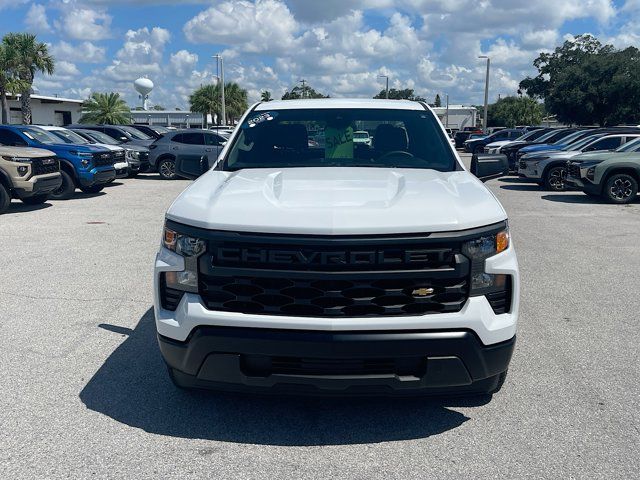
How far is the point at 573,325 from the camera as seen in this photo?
5309 mm

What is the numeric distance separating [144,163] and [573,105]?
32666 mm

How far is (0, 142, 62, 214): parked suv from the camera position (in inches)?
458

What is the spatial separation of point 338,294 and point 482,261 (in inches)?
30.5

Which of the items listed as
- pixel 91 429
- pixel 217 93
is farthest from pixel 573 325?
pixel 217 93

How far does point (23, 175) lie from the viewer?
1174 centimetres

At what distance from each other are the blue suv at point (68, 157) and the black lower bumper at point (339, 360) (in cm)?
1229

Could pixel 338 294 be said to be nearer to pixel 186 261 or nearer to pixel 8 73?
pixel 186 261

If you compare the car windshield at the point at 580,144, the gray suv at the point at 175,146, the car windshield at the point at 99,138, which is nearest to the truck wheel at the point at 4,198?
the car windshield at the point at 99,138

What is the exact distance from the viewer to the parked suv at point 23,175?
11.6m

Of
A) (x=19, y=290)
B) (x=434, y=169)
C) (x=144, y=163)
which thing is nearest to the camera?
(x=434, y=169)

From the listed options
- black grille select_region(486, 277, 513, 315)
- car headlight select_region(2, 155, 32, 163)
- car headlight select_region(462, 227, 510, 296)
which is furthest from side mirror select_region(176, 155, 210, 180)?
car headlight select_region(2, 155, 32, 163)

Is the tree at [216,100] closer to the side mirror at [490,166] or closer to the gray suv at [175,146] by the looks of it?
the gray suv at [175,146]

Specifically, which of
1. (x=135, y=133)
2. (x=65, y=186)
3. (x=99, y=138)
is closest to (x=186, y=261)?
(x=65, y=186)

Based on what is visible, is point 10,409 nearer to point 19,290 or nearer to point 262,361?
point 262,361
